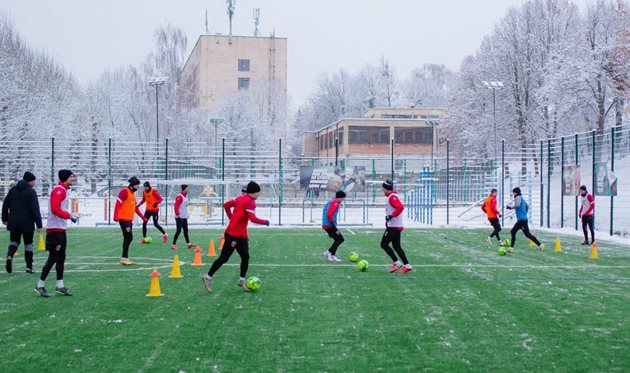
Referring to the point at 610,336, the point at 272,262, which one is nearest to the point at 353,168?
the point at 272,262

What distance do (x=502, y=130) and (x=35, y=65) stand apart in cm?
3713

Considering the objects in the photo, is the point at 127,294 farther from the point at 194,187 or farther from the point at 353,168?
the point at 194,187

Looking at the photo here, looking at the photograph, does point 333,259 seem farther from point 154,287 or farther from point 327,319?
point 327,319

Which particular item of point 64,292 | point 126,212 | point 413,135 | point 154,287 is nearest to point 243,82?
point 413,135

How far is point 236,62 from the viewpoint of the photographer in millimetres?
92312

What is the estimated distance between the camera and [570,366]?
7219mm

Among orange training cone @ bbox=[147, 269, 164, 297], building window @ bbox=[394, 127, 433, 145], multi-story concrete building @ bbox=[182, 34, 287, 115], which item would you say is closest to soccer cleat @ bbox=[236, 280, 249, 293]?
orange training cone @ bbox=[147, 269, 164, 297]

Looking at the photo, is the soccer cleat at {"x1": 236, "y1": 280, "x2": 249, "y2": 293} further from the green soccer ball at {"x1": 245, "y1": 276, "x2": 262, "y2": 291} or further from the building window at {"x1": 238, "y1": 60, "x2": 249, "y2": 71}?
the building window at {"x1": 238, "y1": 60, "x2": 249, "y2": 71}

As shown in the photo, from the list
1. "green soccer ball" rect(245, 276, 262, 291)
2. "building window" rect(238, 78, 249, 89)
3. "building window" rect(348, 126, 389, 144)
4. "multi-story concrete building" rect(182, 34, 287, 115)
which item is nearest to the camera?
"green soccer ball" rect(245, 276, 262, 291)

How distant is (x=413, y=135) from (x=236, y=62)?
975 inches

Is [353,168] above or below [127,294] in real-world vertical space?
above

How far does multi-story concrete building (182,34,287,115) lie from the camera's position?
3600 inches

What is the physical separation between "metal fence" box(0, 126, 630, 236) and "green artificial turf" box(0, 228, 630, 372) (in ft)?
43.0

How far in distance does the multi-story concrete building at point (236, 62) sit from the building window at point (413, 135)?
16.2m
